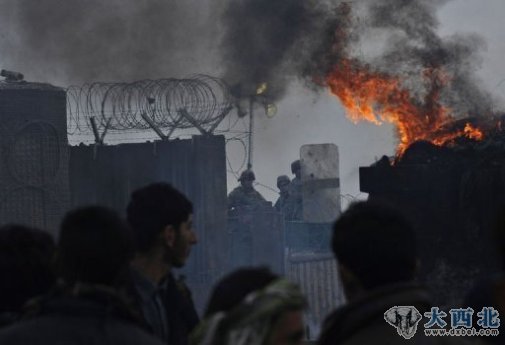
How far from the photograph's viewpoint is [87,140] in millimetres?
15070

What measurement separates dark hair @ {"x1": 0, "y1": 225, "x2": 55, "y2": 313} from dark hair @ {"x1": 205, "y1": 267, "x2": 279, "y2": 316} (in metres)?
0.76

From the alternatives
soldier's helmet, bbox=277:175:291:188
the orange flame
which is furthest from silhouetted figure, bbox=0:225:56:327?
soldier's helmet, bbox=277:175:291:188

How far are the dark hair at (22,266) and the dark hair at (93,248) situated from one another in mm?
478

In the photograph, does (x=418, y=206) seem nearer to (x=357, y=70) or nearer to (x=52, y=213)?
(x=357, y=70)

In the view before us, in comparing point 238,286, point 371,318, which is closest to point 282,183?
point 238,286

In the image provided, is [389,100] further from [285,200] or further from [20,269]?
[20,269]

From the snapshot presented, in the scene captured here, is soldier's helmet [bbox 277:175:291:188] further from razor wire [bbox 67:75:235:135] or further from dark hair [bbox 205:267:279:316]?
dark hair [bbox 205:267:279:316]

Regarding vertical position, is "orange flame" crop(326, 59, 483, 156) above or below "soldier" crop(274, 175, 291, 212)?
above

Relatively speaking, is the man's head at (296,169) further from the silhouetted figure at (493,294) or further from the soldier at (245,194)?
the silhouetted figure at (493,294)

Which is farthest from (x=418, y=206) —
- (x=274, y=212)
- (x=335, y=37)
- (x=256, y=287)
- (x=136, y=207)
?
(x=256, y=287)

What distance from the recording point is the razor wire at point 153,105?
47.9 feet

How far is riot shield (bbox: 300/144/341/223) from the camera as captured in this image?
55.5 ft

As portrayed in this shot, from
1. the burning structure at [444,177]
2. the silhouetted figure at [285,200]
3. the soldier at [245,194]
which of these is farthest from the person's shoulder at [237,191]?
the burning structure at [444,177]

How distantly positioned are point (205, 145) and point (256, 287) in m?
11.4
